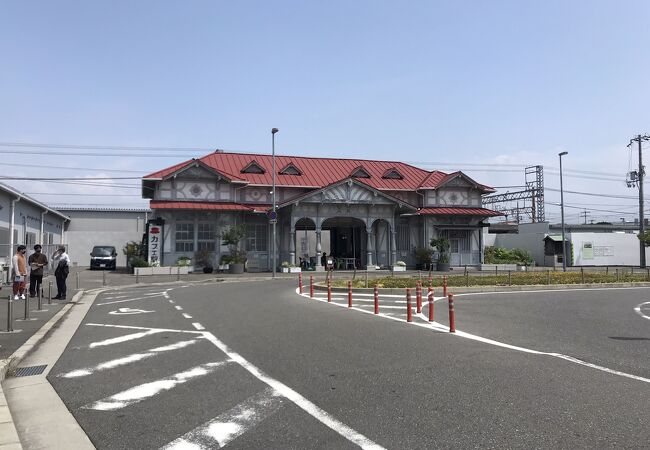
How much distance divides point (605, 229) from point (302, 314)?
67074 mm

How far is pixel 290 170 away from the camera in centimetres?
4050

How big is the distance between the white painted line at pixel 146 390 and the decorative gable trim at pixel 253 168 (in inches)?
1280

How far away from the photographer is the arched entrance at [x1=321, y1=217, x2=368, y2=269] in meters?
40.1

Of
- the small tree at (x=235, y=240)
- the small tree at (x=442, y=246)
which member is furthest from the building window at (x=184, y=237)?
the small tree at (x=442, y=246)

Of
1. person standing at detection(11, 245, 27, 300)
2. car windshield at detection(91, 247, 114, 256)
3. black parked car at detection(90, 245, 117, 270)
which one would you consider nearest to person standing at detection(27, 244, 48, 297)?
person standing at detection(11, 245, 27, 300)

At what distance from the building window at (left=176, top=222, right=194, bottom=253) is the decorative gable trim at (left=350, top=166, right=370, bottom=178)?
1263cm

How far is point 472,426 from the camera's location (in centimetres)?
477

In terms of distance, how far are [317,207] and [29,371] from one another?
29782 millimetres

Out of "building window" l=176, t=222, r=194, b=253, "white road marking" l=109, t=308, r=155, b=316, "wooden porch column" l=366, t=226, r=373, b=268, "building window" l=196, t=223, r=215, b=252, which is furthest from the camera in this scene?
"wooden porch column" l=366, t=226, r=373, b=268

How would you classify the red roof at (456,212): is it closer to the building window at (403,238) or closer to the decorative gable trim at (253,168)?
the building window at (403,238)

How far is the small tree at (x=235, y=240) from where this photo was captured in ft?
112

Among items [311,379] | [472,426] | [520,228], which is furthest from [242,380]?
[520,228]

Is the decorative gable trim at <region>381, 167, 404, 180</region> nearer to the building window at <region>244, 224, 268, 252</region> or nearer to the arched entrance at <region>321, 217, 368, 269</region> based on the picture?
the arched entrance at <region>321, 217, 368, 269</region>

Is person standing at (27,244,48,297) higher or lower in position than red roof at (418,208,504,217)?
lower
